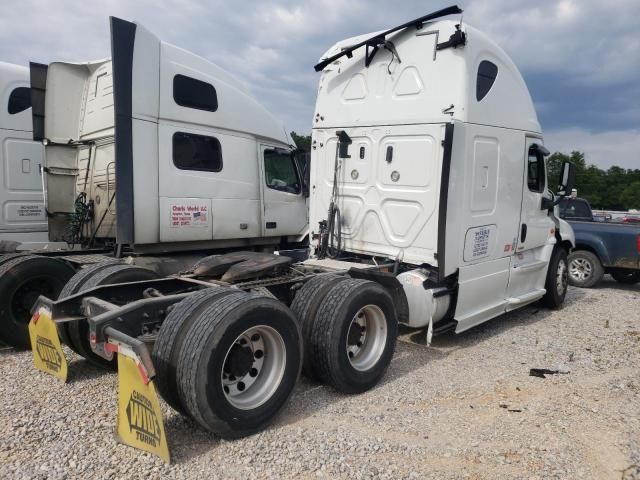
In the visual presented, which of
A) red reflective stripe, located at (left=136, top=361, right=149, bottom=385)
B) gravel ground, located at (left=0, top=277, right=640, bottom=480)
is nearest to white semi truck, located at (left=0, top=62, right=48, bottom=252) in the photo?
gravel ground, located at (left=0, top=277, right=640, bottom=480)

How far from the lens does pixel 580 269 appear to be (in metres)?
9.96

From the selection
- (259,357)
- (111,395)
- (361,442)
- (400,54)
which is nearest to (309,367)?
(259,357)

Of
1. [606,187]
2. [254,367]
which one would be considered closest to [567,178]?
[254,367]

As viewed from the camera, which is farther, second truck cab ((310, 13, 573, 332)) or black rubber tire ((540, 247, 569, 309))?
black rubber tire ((540, 247, 569, 309))

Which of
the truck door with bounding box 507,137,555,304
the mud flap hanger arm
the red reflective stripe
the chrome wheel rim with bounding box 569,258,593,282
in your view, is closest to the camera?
the red reflective stripe

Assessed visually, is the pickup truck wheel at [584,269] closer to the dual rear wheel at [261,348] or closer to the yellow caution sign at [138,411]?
the dual rear wheel at [261,348]

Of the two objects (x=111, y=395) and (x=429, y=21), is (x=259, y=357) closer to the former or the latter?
(x=111, y=395)

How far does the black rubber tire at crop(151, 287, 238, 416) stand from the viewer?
128 inches

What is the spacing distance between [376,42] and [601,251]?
6826 mm

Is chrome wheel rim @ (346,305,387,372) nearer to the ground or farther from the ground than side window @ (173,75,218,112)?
nearer to the ground

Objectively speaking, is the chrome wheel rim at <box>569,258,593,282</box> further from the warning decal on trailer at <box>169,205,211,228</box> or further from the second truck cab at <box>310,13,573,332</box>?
the warning decal on trailer at <box>169,205,211,228</box>

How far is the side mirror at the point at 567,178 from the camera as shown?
702 centimetres

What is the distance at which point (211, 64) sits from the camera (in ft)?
23.0

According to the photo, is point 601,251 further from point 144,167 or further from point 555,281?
point 144,167
